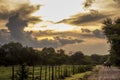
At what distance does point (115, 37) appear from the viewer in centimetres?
7025

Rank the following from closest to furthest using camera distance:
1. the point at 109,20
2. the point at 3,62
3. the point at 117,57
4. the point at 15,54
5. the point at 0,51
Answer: the point at 117,57, the point at 109,20, the point at 3,62, the point at 0,51, the point at 15,54

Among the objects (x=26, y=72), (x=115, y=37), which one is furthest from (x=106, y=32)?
(x=26, y=72)

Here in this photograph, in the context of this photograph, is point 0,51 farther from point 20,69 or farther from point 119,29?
point 20,69

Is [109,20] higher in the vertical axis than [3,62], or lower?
higher

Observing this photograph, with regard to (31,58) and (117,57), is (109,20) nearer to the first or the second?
(117,57)

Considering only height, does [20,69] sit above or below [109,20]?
below

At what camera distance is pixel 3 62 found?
14788 cm

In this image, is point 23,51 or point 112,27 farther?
point 23,51

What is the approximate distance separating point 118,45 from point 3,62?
85.9 meters

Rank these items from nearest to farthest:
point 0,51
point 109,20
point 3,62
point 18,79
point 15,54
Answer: point 18,79
point 109,20
point 3,62
point 0,51
point 15,54

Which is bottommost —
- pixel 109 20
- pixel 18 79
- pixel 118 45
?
pixel 18 79

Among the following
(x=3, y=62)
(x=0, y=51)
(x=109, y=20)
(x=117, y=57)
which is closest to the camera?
(x=117, y=57)

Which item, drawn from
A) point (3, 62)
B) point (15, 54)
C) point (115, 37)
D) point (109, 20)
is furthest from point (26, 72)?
point (15, 54)

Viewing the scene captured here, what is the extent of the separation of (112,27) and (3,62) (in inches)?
3074
